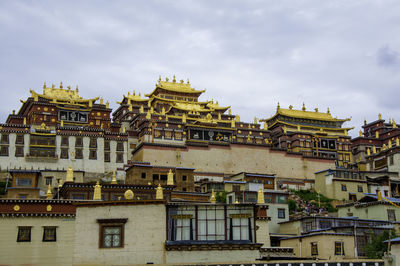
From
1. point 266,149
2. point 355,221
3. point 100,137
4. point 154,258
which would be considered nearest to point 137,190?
point 154,258

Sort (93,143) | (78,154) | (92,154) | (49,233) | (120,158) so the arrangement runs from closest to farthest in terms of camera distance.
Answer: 1. (49,233)
2. (78,154)
3. (92,154)
4. (93,143)
5. (120,158)

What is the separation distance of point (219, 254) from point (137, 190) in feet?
59.7

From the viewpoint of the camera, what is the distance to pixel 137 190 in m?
50.8

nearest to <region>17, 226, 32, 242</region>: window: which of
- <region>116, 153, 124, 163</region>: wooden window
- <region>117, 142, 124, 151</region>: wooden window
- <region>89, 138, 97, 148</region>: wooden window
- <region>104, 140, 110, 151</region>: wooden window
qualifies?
<region>89, 138, 97, 148</region>: wooden window

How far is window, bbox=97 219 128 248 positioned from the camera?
34312 mm

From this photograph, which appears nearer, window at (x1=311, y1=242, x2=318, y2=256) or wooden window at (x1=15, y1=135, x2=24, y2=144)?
window at (x1=311, y1=242, x2=318, y2=256)

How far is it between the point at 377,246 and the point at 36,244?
2766 centimetres

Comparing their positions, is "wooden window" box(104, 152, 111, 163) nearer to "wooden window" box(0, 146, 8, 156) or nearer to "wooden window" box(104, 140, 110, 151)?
"wooden window" box(104, 140, 110, 151)

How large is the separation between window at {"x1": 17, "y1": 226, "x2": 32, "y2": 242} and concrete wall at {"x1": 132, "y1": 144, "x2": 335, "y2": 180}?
1864 inches

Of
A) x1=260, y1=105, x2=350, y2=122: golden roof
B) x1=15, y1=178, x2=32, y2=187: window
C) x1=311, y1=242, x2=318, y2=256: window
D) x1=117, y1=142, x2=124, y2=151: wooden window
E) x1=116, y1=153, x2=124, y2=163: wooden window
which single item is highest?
x1=260, y1=105, x2=350, y2=122: golden roof

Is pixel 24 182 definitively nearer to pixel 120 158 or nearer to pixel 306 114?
pixel 120 158

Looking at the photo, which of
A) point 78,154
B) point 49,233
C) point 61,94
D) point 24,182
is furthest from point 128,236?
point 61,94

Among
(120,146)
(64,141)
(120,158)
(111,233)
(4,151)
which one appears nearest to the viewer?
(111,233)

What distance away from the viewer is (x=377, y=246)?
151 feet
